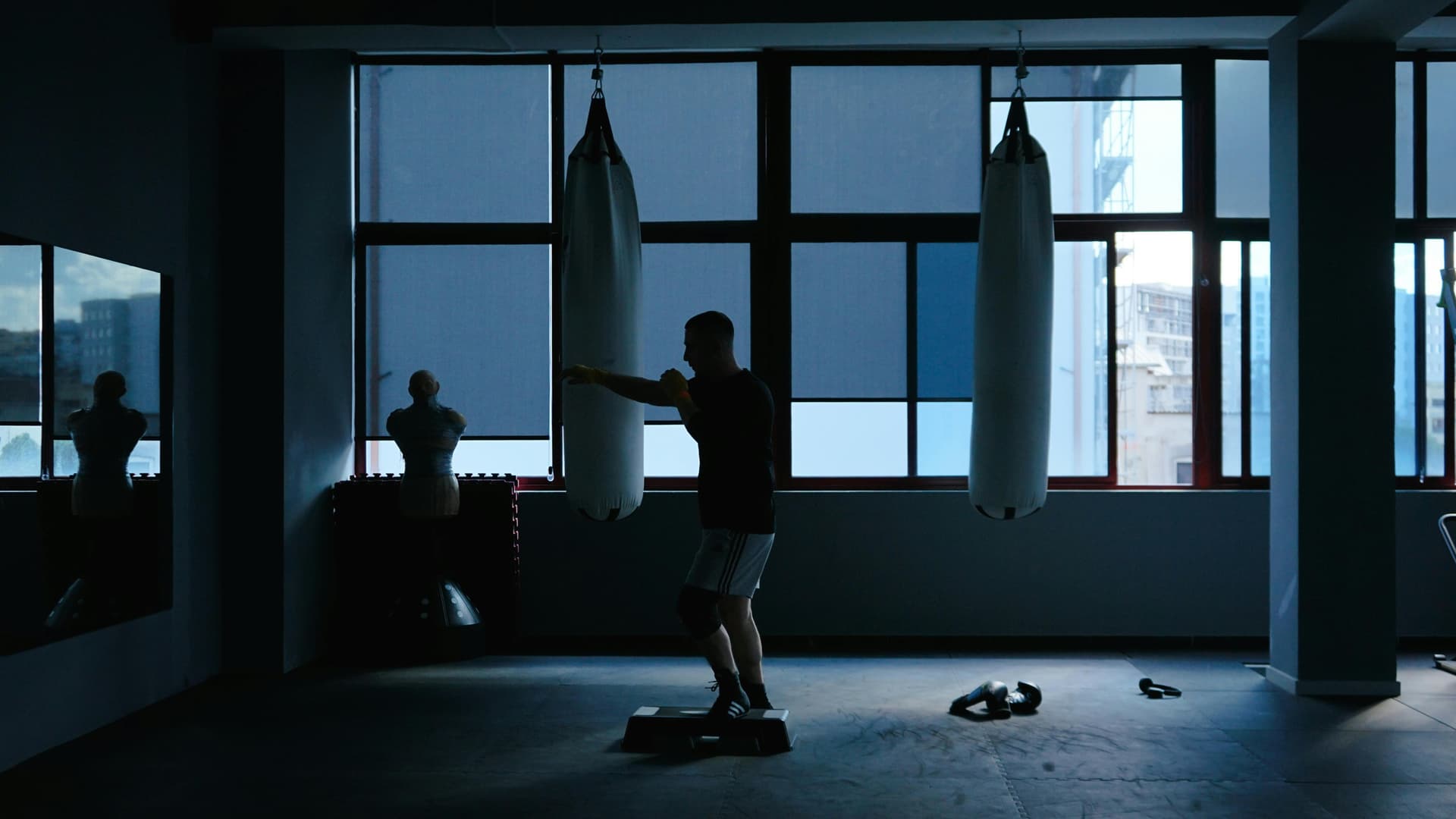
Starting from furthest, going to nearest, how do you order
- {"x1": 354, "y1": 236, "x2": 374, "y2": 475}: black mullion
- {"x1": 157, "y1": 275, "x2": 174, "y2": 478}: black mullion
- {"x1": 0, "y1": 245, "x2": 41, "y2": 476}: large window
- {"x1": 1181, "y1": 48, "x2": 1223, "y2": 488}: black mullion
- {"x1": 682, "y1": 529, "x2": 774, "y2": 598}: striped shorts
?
1. {"x1": 354, "y1": 236, "x2": 374, "y2": 475}: black mullion
2. {"x1": 1181, "y1": 48, "x2": 1223, "y2": 488}: black mullion
3. {"x1": 157, "y1": 275, "x2": 174, "y2": 478}: black mullion
4. {"x1": 682, "y1": 529, "x2": 774, "y2": 598}: striped shorts
5. {"x1": 0, "y1": 245, "x2": 41, "y2": 476}: large window

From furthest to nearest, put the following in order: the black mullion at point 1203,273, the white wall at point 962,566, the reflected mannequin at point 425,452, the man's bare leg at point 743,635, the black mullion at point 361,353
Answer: the black mullion at point 361,353, the black mullion at point 1203,273, the white wall at point 962,566, the reflected mannequin at point 425,452, the man's bare leg at point 743,635

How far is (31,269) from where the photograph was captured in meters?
3.85

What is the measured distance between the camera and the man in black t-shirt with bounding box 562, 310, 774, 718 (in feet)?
12.7

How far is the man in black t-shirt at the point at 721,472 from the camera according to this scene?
388 centimetres

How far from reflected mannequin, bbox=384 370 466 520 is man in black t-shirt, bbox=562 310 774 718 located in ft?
5.59

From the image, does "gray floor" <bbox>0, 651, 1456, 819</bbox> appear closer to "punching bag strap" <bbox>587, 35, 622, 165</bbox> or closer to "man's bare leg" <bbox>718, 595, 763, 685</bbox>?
"man's bare leg" <bbox>718, 595, 763, 685</bbox>

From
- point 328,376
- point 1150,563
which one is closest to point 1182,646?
point 1150,563

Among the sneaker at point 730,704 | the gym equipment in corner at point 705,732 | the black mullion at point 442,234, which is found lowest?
the gym equipment in corner at point 705,732

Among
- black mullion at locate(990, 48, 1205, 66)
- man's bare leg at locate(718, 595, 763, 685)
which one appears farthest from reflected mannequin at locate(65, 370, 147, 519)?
black mullion at locate(990, 48, 1205, 66)

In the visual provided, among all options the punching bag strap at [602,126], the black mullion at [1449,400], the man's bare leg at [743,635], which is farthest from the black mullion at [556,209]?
the black mullion at [1449,400]

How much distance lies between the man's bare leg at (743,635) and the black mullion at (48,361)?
8.06 feet

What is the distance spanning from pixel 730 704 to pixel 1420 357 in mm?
4532

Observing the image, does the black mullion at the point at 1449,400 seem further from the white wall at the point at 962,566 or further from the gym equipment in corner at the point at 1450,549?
the gym equipment in corner at the point at 1450,549

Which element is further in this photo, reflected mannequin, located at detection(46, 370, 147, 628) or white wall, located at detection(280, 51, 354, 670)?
white wall, located at detection(280, 51, 354, 670)
